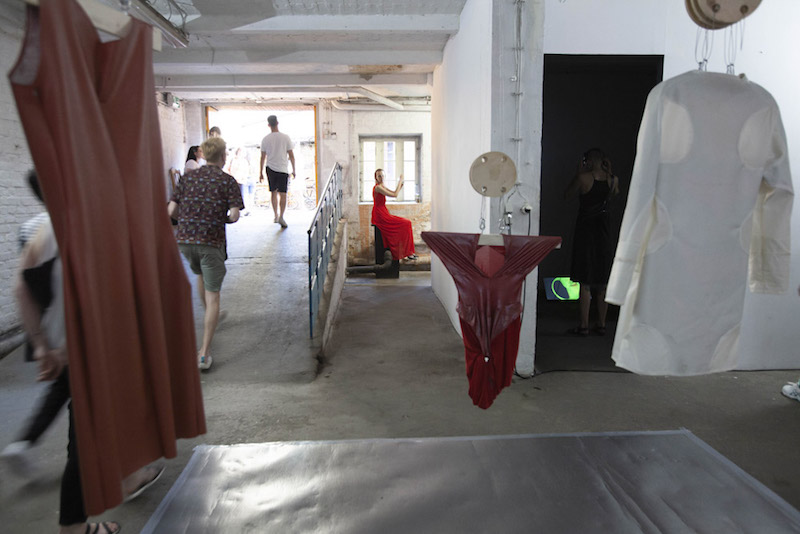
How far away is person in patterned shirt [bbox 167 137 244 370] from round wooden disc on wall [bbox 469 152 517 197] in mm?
1716

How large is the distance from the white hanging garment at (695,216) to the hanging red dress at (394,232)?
265 inches

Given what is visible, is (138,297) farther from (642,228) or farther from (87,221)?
(642,228)

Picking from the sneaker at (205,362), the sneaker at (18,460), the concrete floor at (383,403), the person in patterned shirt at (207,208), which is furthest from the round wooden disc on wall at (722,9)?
the sneaker at (205,362)

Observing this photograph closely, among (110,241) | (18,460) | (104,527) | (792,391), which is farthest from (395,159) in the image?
(110,241)

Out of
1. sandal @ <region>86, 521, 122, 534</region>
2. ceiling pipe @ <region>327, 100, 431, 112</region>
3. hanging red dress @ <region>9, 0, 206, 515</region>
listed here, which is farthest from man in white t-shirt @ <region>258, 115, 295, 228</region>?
hanging red dress @ <region>9, 0, 206, 515</region>

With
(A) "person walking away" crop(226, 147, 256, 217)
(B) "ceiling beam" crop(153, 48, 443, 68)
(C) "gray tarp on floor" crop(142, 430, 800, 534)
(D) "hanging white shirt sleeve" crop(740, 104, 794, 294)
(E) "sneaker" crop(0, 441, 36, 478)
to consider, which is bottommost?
(E) "sneaker" crop(0, 441, 36, 478)

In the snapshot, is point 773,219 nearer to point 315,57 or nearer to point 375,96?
point 315,57

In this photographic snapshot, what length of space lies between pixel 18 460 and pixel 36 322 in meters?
1.55

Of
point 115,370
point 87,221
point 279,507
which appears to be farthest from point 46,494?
point 87,221

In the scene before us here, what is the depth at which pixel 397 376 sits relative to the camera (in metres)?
3.95

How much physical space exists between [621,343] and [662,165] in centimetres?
66

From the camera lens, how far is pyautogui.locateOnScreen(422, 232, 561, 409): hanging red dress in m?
2.32

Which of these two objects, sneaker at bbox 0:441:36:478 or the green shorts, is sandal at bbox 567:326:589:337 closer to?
the green shorts

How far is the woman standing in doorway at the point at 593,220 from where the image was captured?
4.09 metres
